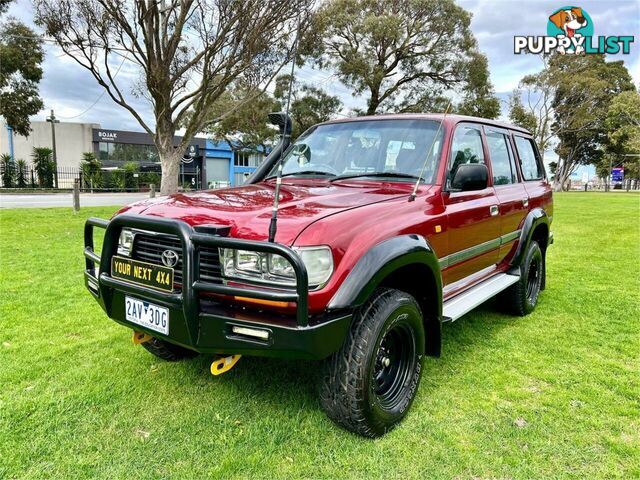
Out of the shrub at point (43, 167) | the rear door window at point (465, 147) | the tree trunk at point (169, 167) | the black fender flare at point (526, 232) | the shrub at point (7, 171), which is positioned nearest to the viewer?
the rear door window at point (465, 147)

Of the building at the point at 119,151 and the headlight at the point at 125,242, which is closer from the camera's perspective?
the headlight at the point at 125,242

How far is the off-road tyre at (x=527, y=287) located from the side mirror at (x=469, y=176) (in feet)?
5.70

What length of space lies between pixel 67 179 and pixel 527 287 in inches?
1591

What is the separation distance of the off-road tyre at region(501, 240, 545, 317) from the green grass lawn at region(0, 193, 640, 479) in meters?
0.15

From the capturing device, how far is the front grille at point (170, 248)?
2295mm

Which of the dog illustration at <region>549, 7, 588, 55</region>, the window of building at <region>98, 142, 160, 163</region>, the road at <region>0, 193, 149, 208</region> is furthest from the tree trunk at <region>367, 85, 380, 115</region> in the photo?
the window of building at <region>98, 142, 160, 163</region>

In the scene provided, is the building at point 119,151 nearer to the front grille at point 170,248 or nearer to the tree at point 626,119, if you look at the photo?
the tree at point 626,119

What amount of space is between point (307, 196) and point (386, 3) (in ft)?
75.4

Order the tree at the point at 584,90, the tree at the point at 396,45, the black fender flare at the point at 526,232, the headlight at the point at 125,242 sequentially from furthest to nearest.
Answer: the tree at the point at 584,90, the tree at the point at 396,45, the black fender flare at the point at 526,232, the headlight at the point at 125,242

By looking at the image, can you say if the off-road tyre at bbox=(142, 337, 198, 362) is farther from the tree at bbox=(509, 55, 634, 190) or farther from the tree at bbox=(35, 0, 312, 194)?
the tree at bbox=(509, 55, 634, 190)

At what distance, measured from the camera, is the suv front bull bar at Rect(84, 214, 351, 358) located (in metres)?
2.02

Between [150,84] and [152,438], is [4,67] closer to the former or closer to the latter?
[150,84]

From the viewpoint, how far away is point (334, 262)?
2.18 m

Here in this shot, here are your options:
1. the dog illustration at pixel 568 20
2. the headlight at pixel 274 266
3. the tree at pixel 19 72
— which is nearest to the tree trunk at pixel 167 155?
the tree at pixel 19 72
